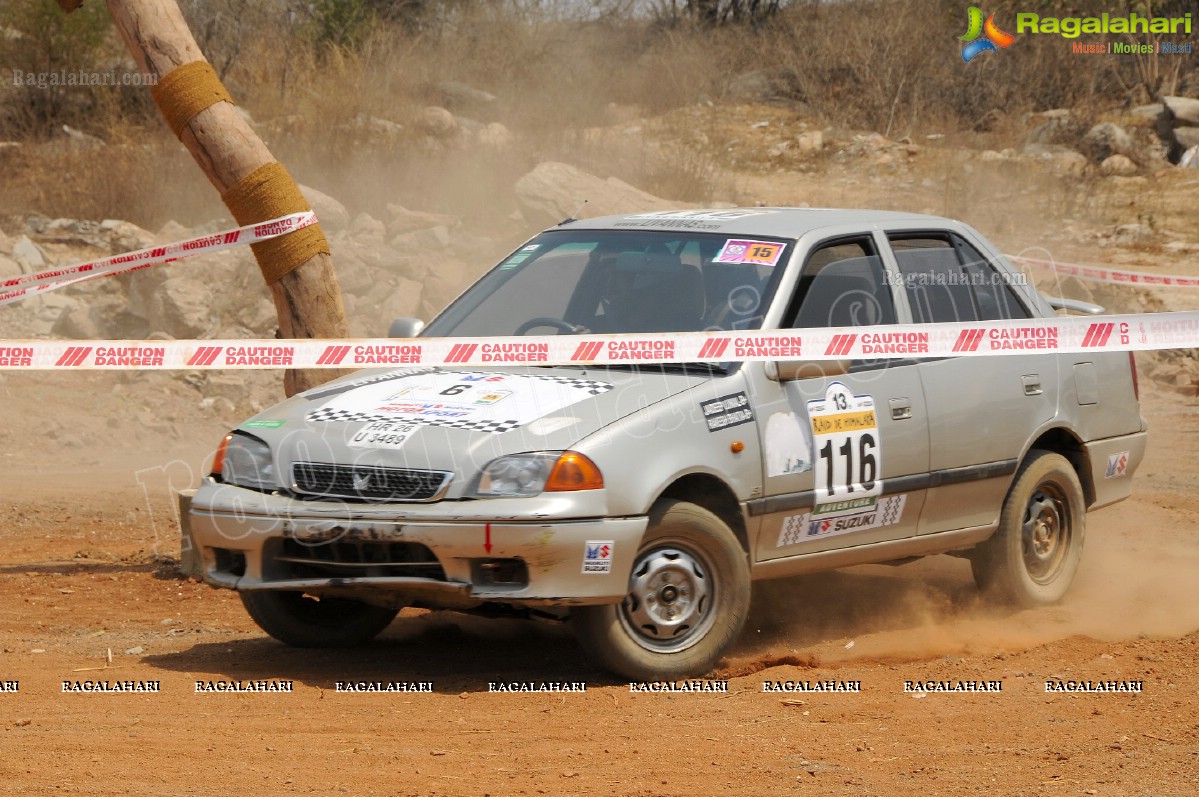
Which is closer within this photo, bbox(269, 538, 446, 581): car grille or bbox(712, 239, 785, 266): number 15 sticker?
bbox(269, 538, 446, 581): car grille

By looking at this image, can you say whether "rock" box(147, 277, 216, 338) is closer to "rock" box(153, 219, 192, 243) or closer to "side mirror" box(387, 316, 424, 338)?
"rock" box(153, 219, 192, 243)

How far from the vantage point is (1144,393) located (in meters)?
14.2

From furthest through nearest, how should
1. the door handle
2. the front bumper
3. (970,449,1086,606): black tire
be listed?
(970,449,1086,606): black tire, the door handle, the front bumper

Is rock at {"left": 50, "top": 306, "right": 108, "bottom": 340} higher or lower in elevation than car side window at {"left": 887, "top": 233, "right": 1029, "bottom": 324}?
lower

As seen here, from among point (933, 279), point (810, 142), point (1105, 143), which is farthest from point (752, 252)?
point (1105, 143)

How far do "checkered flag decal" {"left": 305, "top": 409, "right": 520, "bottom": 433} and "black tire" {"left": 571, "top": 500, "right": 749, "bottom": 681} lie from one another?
2.06ft

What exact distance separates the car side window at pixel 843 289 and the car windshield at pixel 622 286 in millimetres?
160

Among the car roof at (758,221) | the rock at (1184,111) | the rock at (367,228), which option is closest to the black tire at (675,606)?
the car roof at (758,221)

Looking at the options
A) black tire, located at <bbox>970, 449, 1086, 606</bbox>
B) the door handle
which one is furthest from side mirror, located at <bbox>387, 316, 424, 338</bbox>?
black tire, located at <bbox>970, 449, 1086, 606</bbox>

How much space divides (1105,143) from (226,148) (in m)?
18.0

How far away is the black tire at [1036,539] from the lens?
6.80 m

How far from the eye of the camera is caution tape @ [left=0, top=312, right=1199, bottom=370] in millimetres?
5664

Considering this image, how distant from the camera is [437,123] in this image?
21.4m

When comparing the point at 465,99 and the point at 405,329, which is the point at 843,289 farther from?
the point at 465,99
